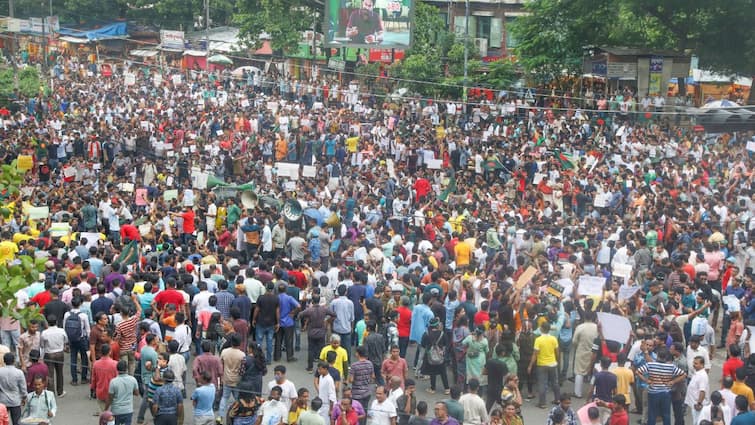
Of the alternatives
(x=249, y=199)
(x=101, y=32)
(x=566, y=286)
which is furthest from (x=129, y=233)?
(x=101, y=32)

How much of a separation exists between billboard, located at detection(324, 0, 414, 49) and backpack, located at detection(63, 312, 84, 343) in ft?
88.3

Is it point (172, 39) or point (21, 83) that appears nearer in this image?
point (21, 83)

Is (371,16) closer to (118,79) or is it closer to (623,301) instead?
(118,79)

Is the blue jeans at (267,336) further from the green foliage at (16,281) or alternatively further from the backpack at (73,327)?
the green foliage at (16,281)

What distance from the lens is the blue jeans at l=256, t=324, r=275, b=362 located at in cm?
1465

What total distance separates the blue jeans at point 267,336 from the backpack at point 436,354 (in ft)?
7.49

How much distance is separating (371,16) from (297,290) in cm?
2578

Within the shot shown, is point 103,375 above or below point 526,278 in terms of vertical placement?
below

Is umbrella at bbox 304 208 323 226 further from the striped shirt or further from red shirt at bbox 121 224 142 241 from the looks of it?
the striped shirt

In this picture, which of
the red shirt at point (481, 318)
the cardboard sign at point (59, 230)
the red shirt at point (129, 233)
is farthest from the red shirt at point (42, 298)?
the red shirt at point (481, 318)

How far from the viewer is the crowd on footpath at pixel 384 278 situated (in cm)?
1201

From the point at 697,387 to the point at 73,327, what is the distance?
7552mm

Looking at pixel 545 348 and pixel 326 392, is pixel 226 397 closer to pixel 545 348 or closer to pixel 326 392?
pixel 326 392

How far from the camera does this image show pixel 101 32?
2400 inches
